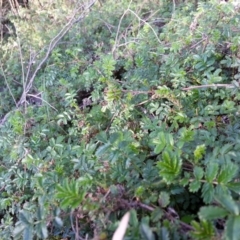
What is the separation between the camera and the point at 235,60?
1.75 m

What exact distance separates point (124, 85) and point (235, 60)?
2.00 ft

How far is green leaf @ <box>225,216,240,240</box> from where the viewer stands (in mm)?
844

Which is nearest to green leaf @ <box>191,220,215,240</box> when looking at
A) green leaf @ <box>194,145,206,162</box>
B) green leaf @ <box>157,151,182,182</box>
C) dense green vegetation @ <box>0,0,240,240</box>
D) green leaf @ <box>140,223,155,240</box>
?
dense green vegetation @ <box>0,0,240,240</box>

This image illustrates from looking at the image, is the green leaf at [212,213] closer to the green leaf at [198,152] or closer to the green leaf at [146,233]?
the green leaf at [146,233]

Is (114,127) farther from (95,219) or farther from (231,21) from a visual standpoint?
(231,21)

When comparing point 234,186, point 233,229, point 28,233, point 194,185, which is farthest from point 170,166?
point 28,233

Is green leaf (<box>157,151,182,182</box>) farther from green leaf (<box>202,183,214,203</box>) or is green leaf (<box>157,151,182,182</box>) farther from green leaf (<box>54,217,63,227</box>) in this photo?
green leaf (<box>54,217,63,227</box>)

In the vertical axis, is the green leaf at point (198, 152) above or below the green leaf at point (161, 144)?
below

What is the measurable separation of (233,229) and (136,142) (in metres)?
0.71

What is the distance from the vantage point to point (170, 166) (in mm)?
1142

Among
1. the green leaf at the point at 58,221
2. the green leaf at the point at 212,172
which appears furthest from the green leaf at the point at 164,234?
the green leaf at the point at 58,221

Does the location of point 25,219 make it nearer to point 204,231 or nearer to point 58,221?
point 58,221

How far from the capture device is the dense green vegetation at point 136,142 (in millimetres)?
1105

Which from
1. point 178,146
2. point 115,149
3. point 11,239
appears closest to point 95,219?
point 115,149
